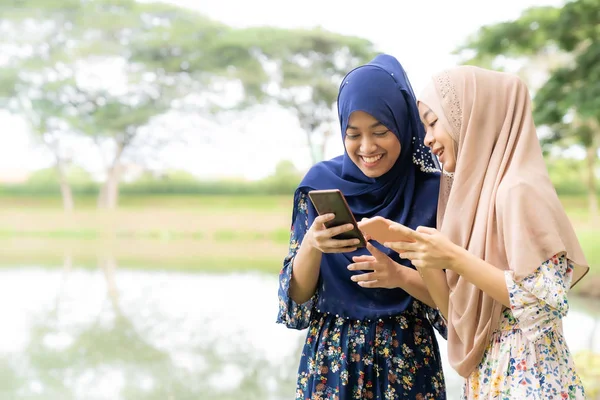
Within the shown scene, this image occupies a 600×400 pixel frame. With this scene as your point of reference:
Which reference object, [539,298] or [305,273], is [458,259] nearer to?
[539,298]

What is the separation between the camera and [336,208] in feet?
3.12

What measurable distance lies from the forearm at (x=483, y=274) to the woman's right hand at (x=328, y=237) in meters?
0.16

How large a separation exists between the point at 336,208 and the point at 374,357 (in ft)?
0.93

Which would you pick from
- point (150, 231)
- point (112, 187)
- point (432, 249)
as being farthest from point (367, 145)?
point (150, 231)

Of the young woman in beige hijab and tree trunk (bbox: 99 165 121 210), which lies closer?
the young woman in beige hijab

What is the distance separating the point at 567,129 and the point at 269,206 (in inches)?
138

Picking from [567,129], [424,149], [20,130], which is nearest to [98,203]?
[20,130]

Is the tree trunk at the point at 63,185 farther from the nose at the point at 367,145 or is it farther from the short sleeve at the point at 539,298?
the short sleeve at the point at 539,298

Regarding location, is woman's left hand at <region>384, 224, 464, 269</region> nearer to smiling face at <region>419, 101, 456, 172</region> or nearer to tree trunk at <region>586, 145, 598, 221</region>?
smiling face at <region>419, 101, 456, 172</region>

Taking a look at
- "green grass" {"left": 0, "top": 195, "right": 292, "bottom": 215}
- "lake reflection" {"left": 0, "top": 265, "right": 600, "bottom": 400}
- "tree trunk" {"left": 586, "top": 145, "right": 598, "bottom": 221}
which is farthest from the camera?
"green grass" {"left": 0, "top": 195, "right": 292, "bottom": 215}

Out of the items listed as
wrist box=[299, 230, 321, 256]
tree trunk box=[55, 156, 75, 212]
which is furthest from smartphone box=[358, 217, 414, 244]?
tree trunk box=[55, 156, 75, 212]

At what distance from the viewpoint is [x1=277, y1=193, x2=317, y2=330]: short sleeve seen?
113 centimetres

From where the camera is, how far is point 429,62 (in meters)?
6.46

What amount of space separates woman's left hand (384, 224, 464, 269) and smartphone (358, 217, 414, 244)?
13mm
